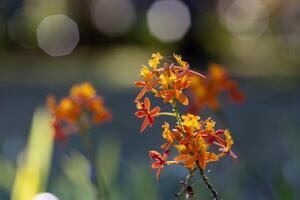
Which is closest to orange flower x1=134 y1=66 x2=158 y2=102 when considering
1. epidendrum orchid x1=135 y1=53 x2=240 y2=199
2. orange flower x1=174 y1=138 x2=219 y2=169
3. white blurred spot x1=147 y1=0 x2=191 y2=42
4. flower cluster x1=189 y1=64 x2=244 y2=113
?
epidendrum orchid x1=135 y1=53 x2=240 y2=199

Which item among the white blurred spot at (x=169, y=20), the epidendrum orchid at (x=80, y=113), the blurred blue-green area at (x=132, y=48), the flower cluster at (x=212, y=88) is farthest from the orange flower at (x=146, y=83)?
the white blurred spot at (x=169, y=20)

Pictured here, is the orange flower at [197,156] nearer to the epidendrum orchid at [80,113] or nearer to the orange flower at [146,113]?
the orange flower at [146,113]

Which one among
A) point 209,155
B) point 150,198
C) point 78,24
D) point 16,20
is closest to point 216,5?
point 78,24

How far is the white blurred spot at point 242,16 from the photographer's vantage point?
14.5 m

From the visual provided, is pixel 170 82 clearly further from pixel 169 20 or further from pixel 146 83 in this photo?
pixel 169 20

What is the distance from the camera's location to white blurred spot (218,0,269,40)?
47.4 ft

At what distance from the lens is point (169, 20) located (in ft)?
47.9

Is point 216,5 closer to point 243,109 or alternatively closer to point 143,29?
point 143,29

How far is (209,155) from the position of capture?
5.20 ft

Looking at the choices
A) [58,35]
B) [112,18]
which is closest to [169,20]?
[112,18]

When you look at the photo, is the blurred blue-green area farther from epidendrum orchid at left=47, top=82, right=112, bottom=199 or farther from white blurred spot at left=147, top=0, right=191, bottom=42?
epidendrum orchid at left=47, top=82, right=112, bottom=199

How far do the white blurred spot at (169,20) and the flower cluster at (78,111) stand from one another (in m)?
11.2

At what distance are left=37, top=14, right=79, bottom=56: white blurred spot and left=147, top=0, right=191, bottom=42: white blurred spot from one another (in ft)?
4.60

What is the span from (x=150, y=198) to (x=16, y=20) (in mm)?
11954
